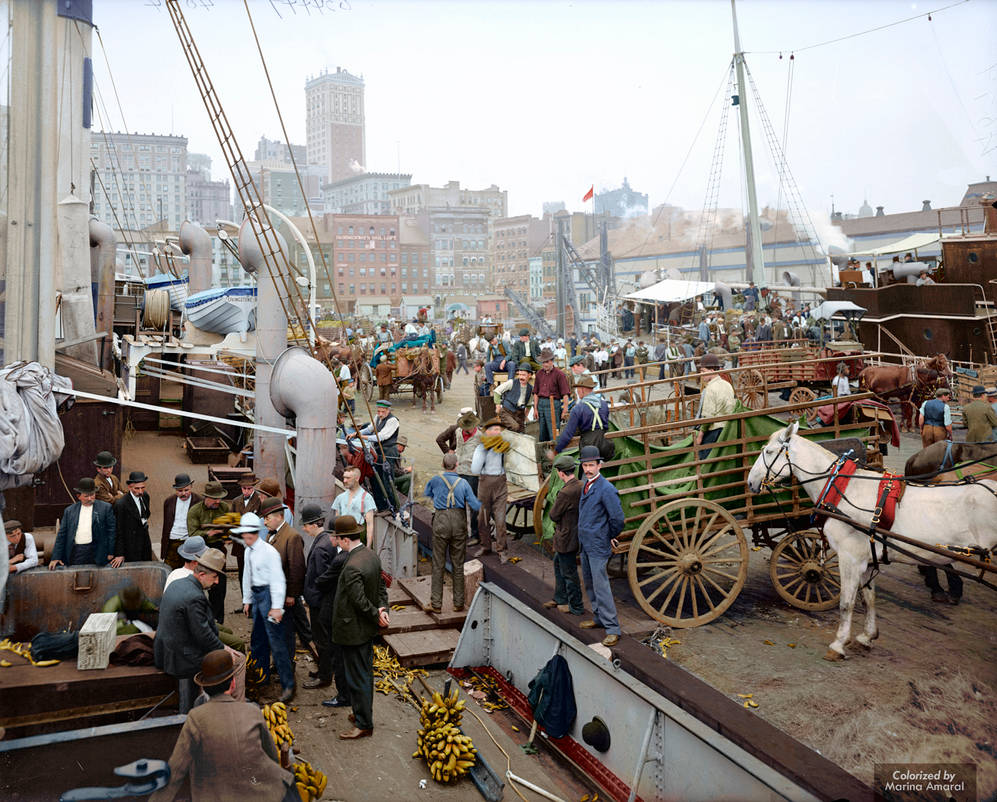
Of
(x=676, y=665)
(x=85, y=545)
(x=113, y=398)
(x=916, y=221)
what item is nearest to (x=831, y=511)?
(x=676, y=665)

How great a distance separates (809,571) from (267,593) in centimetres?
613

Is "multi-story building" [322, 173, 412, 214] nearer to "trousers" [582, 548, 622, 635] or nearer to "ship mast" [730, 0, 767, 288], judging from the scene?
"ship mast" [730, 0, 767, 288]

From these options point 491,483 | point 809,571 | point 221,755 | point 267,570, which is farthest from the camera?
point 491,483

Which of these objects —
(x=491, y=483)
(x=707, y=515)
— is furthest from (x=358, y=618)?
(x=707, y=515)

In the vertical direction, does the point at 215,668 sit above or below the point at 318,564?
above

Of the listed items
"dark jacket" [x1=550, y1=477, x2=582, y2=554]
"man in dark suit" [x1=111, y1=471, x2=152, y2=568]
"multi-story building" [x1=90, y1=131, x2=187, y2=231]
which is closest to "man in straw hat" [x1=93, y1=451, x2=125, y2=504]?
"man in dark suit" [x1=111, y1=471, x2=152, y2=568]

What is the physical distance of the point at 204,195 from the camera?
160 m

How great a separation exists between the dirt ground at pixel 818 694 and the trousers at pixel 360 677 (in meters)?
0.29

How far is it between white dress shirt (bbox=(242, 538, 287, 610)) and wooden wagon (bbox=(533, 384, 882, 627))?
359 cm

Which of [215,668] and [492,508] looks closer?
[215,668]

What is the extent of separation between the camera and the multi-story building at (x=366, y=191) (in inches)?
6629

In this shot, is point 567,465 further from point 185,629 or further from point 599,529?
point 185,629

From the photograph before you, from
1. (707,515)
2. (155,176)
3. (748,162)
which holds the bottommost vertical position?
(707,515)

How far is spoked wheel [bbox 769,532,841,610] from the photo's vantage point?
31.2 ft
